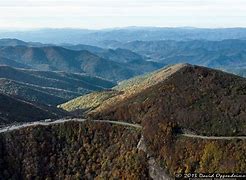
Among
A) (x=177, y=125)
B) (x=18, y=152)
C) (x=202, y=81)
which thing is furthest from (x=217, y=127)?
(x=18, y=152)

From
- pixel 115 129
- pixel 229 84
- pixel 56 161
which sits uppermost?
pixel 229 84

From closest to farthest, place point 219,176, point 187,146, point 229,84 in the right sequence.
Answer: point 219,176 → point 187,146 → point 229,84

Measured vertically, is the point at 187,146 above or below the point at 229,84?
below

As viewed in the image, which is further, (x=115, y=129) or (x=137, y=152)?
(x=115, y=129)

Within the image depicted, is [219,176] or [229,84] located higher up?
[229,84]

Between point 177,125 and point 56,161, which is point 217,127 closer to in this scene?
point 177,125

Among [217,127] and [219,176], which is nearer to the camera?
[219,176]

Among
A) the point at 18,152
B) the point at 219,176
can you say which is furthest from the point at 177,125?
the point at 18,152

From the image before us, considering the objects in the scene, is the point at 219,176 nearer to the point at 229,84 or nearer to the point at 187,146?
the point at 187,146

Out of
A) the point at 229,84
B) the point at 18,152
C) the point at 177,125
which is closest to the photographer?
the point at 177,125
